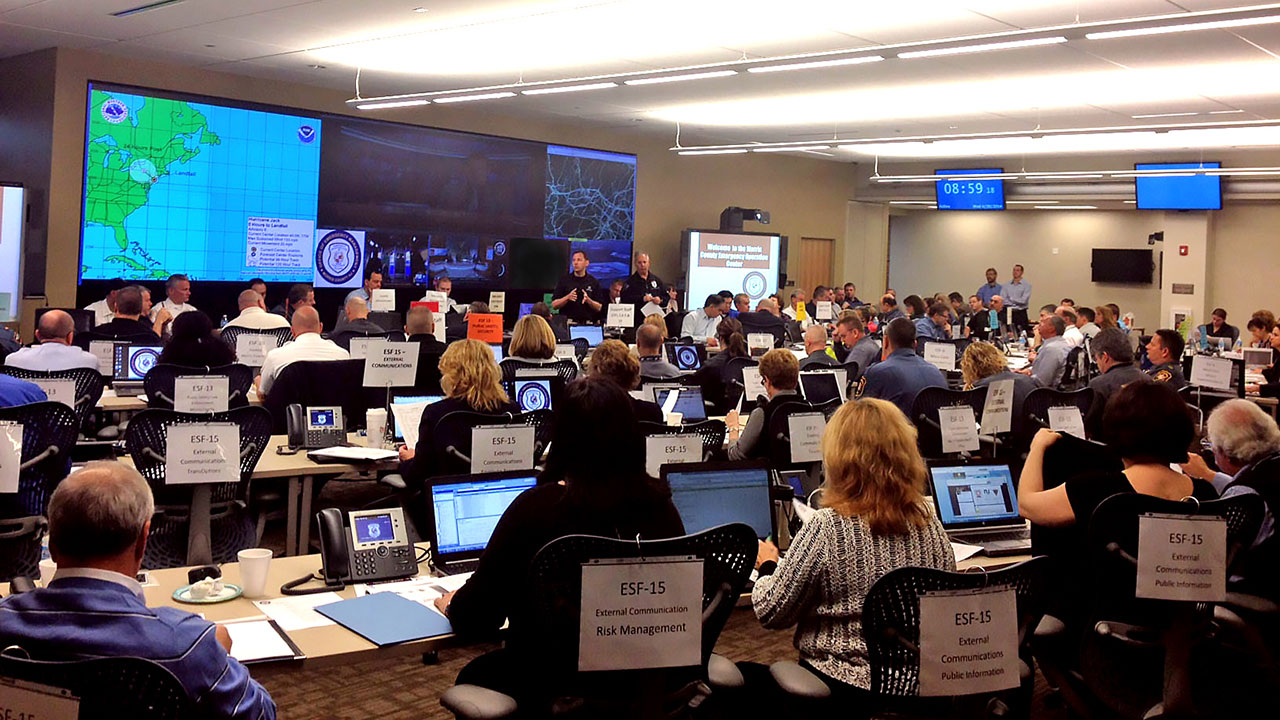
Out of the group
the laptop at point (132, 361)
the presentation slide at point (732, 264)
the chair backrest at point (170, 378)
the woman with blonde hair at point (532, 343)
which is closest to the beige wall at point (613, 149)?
the presentation slide at point (732, 264)

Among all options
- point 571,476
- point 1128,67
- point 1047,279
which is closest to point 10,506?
point 571,476

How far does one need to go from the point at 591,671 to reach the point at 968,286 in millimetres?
20920

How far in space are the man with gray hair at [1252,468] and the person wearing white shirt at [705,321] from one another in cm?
860

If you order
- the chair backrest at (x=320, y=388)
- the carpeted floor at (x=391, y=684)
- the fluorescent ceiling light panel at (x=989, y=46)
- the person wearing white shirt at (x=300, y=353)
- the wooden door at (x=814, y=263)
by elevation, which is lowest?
the carpeted floor at (x=391, y=684)

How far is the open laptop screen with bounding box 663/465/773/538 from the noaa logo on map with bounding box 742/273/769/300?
13873 millimetres

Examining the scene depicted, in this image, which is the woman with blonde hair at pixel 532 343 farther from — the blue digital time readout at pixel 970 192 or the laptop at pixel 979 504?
the blue digital time readout at pixel 970 192

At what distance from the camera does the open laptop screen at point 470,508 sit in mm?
3523

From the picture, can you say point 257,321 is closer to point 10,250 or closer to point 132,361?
point 132,361

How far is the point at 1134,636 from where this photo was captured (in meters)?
3.42

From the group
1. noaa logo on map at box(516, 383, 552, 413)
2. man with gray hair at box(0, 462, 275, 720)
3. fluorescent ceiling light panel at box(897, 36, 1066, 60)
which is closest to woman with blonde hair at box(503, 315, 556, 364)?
noaa logo on map at box(516, 383, 552, 413)

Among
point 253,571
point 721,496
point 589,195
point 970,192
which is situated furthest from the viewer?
point 970,192

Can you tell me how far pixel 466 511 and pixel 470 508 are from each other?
0.05ft

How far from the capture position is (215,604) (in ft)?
10.2

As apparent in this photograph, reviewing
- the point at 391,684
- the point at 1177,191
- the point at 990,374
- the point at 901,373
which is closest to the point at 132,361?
the point at 391,684
